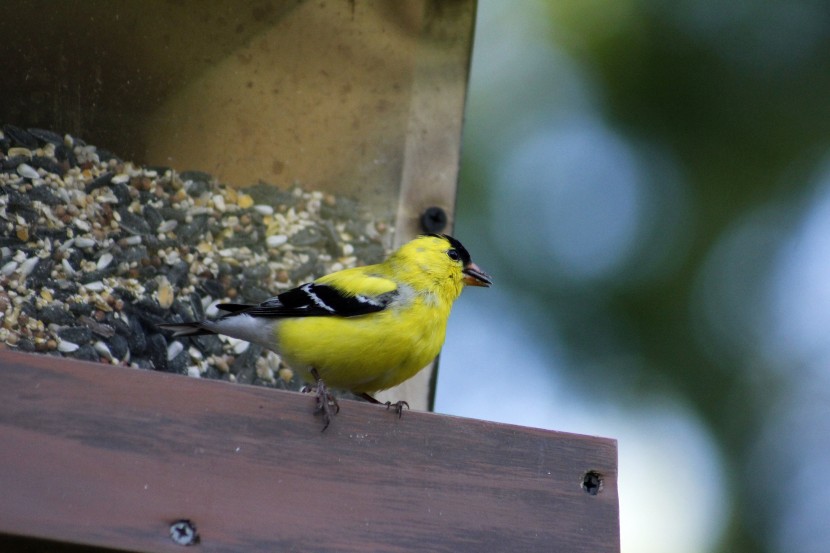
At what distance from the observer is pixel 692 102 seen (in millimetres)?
6402

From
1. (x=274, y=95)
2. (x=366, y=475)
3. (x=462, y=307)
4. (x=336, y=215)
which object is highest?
(x=462, y=307)

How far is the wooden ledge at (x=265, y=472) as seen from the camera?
2.38 meters

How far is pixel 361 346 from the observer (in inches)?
143

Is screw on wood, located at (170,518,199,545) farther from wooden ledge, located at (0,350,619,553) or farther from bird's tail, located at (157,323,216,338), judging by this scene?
bird's tail, located at (157,323,216,338)

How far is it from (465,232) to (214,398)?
3997 mm

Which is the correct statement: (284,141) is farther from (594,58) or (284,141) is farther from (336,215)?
(594,58)

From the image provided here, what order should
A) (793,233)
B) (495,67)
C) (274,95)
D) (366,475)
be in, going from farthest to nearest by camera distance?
(495,67) → (793,233) → (274,95) → (366,475)

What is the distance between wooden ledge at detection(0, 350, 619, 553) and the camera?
2.38 metres

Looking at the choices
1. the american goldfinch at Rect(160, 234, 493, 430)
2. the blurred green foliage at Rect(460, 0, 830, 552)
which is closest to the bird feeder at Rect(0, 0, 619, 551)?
the american goldfinch at Rect(160, 234, 493, 430)

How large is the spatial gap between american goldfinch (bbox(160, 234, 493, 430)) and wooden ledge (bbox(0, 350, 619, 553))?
3.13ft

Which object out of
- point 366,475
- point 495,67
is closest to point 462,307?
point 495,67

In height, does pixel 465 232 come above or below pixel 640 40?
below

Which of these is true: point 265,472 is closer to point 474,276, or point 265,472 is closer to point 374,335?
point 374,335

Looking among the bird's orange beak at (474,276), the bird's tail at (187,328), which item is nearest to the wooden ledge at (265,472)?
the bird's tail at (187,328)
